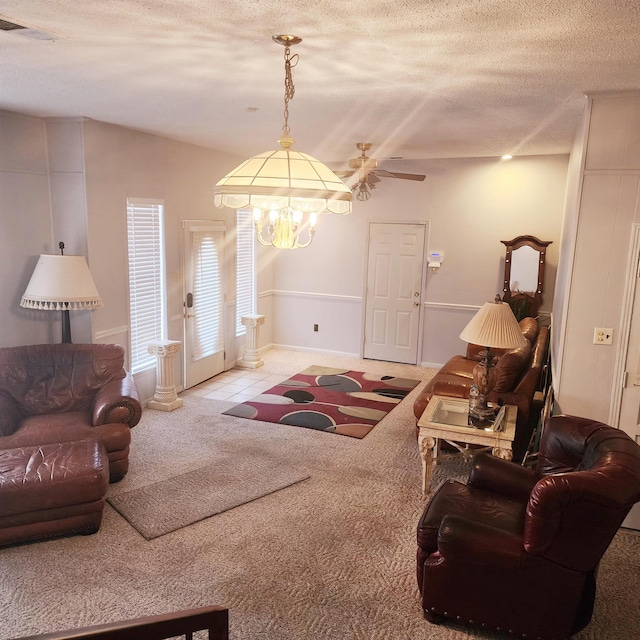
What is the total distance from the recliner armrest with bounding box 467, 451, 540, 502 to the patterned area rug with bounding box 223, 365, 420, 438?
208 centimetres

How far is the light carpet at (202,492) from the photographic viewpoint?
11.9 feet

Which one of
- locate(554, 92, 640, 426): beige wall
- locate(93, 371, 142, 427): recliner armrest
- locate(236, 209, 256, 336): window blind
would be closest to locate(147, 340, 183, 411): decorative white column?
locate(93, 371, 142, 427): recliner armrest

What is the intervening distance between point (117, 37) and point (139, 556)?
2.73 meters

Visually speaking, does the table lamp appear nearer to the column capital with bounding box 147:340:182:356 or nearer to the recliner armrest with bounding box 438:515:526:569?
the recliner armrest with bounding box 438:515:526:569

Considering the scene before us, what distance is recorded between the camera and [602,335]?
3.60m

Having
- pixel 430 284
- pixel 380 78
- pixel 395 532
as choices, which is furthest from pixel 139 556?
pixel 430 284

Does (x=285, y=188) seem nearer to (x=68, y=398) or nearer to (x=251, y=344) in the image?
(x=68, y=398)

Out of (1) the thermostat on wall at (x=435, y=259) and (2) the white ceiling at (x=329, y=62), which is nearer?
(2) the white ceiling at (x=329, y=62)

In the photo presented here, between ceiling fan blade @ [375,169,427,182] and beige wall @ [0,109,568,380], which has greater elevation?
ceiling fan blade @ [375,169,427,182]

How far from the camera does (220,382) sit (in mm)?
6762

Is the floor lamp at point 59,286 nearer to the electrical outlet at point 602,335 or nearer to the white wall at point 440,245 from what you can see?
the electrical outlet at point 602,335

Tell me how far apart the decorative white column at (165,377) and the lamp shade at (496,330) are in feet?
9.99

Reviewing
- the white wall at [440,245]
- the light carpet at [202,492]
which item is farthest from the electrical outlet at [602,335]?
the white wall at [440,245]

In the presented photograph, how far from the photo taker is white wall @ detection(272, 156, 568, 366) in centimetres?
684
